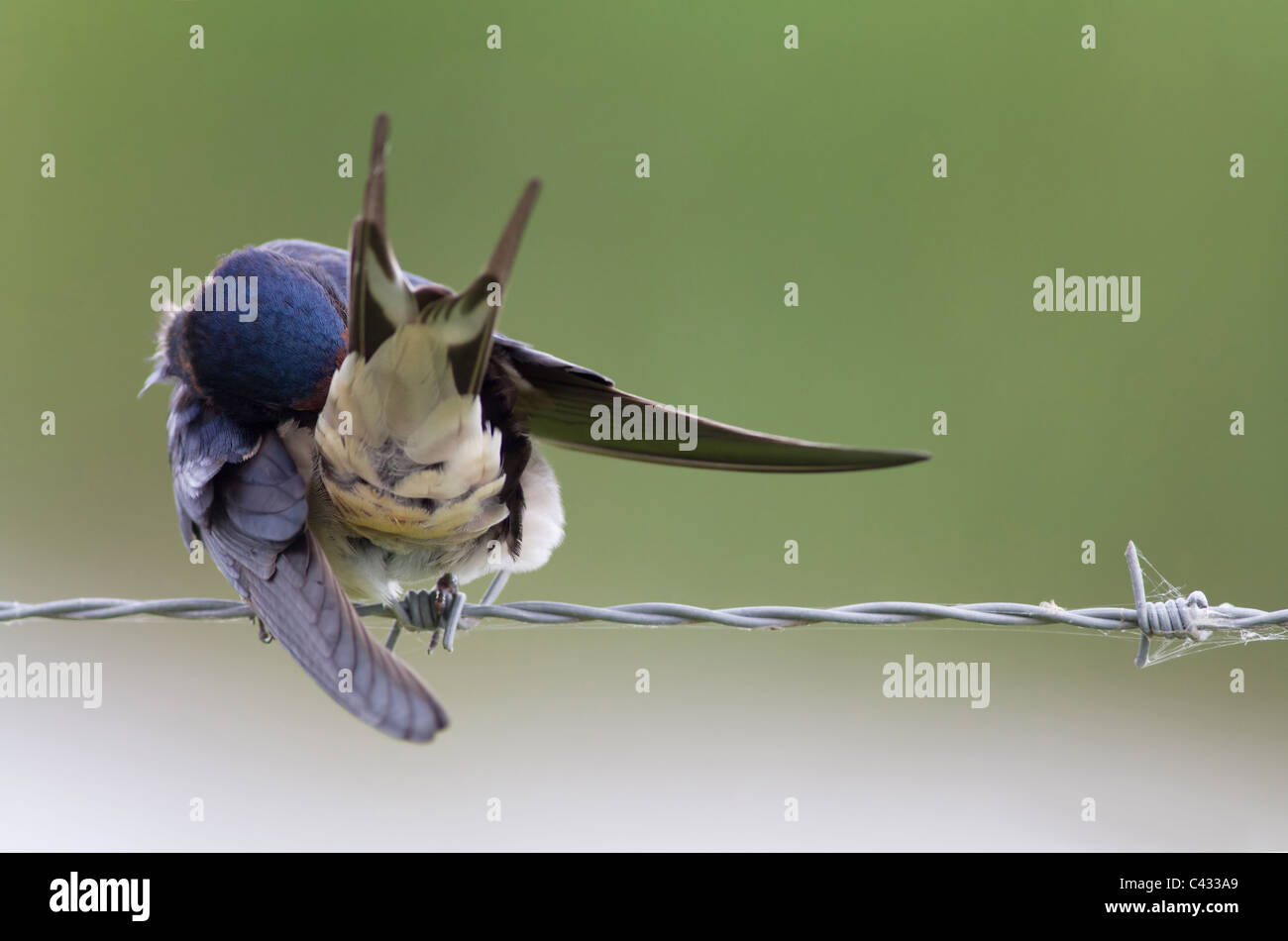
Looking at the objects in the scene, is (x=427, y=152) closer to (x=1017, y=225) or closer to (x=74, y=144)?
(x=74, y=144)

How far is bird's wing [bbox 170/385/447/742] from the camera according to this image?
6.25 ft

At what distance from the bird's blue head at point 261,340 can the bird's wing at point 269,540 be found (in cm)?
8

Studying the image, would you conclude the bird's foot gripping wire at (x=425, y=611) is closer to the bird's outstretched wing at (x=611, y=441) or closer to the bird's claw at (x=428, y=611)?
the bird's claw at (x=428, y=611)

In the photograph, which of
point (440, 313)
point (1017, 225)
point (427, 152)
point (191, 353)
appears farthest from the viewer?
point (427, 152)

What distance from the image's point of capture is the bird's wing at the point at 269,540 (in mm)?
1906

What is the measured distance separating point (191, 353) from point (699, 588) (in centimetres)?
344

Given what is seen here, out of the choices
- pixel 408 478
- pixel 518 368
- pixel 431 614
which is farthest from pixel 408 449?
pixel 431 614

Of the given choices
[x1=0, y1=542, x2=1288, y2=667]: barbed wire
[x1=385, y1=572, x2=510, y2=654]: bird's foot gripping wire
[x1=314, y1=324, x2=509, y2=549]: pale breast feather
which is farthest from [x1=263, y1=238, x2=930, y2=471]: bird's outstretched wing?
[x1=385, y1=572, x2=510, y2=654]: bird's foot gripping wire

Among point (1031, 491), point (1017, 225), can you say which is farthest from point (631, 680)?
point (1017, 225)

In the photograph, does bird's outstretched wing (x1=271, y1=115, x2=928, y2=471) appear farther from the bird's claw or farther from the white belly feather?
the bird's claw

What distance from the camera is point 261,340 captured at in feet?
7.14

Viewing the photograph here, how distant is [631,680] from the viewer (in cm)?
531

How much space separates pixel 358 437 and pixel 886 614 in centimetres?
96

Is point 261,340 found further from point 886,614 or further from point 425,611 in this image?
point 886,614
